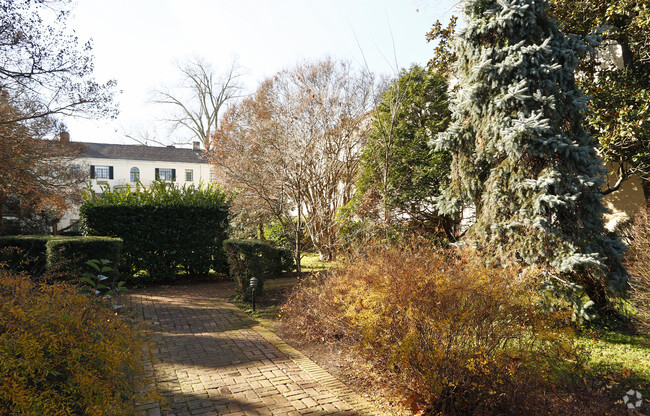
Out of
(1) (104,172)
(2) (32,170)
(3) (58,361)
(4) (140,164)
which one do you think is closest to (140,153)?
(4) (140,164)

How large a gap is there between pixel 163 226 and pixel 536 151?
9596 millimetres

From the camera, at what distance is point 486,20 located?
7.33 meters

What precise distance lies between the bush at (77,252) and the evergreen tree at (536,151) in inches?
314

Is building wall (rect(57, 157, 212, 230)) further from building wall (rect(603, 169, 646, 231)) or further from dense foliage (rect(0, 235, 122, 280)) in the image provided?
building wall (rect(603, 169, 646, 231))

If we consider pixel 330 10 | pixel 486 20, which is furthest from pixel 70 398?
pixel 330 10

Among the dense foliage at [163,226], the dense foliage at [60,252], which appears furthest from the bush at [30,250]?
the dense foliage at [163,226]

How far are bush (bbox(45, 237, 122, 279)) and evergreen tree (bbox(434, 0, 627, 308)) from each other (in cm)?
798

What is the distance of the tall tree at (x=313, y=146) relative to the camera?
479 inches

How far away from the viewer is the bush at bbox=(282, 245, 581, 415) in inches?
144

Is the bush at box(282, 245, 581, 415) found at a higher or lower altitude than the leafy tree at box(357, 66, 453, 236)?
lower

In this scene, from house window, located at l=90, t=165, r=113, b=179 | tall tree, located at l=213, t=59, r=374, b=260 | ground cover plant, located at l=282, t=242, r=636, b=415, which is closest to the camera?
ground cover plant, located at l=282, t=242, r=636, b=415

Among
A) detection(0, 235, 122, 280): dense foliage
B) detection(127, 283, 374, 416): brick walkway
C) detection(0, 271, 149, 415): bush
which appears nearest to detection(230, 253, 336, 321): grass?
detection(127, 283, 374, 416): brick walkway

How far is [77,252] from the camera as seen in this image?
8.50 meters

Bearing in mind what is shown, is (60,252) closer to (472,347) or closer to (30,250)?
(30,250)
